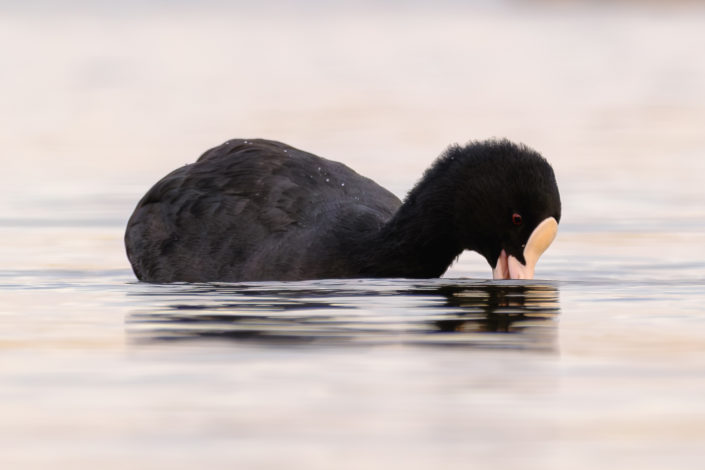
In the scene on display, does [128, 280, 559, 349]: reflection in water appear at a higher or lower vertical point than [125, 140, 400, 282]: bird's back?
lower

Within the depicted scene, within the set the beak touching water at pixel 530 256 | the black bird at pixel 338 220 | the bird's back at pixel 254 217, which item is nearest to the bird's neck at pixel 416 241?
the black bird at pixel 338 220

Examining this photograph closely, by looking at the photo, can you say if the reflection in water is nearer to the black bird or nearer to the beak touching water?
the beak touching water

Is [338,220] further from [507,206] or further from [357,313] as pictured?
[357,313]

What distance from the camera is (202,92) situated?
27953 mm

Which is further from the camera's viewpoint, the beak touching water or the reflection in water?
the beak touching water

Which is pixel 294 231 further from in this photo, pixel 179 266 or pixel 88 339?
pixel 88 339

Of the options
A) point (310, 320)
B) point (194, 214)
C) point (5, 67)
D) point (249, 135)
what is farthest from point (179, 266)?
point (5, 67)

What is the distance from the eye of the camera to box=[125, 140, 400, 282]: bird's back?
1077 centimetres

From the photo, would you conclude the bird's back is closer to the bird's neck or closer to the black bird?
the black bird

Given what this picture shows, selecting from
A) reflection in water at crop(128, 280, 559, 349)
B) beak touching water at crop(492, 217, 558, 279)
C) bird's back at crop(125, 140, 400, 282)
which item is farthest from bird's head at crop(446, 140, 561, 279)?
bird's back at crop(125, 140, 400, 282)

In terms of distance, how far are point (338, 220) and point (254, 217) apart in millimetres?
528

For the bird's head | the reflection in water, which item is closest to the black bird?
the bird's head

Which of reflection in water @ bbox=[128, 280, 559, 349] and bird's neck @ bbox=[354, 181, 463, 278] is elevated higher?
bird's neck @ bbox=[354, 181, 463, 278]

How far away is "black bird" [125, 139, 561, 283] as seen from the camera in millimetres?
10406
